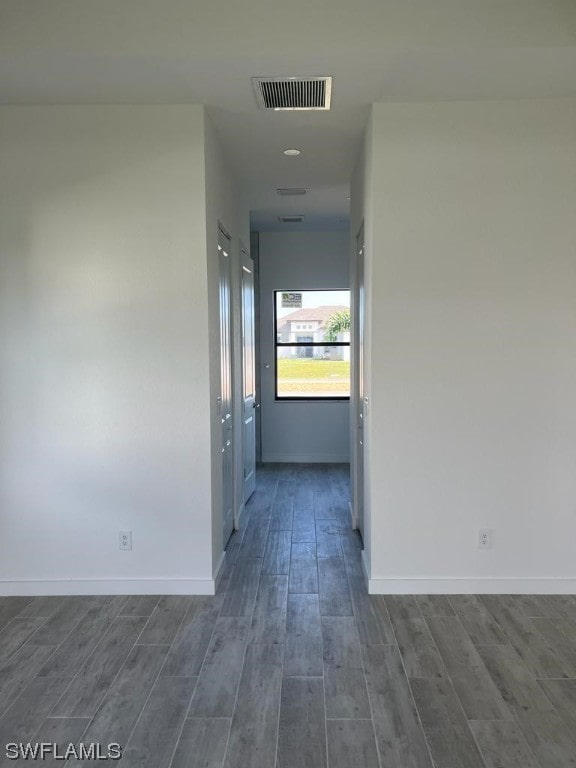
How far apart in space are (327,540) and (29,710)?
7.88 ft

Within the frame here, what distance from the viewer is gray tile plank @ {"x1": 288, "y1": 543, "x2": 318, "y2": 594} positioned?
3.42 m

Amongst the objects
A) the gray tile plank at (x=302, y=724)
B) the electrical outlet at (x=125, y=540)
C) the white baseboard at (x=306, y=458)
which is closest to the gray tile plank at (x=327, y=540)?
the electrical outlet at (x=125, y=540)

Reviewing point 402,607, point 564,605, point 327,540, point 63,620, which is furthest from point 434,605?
point 63,620

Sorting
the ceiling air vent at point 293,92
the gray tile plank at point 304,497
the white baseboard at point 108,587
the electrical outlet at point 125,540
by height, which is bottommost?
the gray tile plank at point 304,497

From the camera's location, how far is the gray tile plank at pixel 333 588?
10.2 ft

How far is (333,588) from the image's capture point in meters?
3.39

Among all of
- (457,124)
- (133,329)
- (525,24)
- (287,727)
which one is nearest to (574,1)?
(525,24)

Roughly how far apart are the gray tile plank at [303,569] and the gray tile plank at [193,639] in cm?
50

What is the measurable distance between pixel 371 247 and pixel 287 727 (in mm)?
2420

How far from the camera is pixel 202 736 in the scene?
211 centimetres

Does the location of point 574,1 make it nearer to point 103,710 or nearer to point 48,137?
point 48,137

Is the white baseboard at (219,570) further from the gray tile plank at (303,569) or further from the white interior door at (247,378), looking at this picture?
the white interior door at (247,378)

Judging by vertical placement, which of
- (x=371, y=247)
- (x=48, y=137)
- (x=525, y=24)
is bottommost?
(x=371, y=247)

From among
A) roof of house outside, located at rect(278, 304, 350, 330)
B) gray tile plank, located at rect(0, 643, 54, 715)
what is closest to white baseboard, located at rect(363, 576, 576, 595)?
gray tile plank, located at rect(0, 643, 54, 715)
